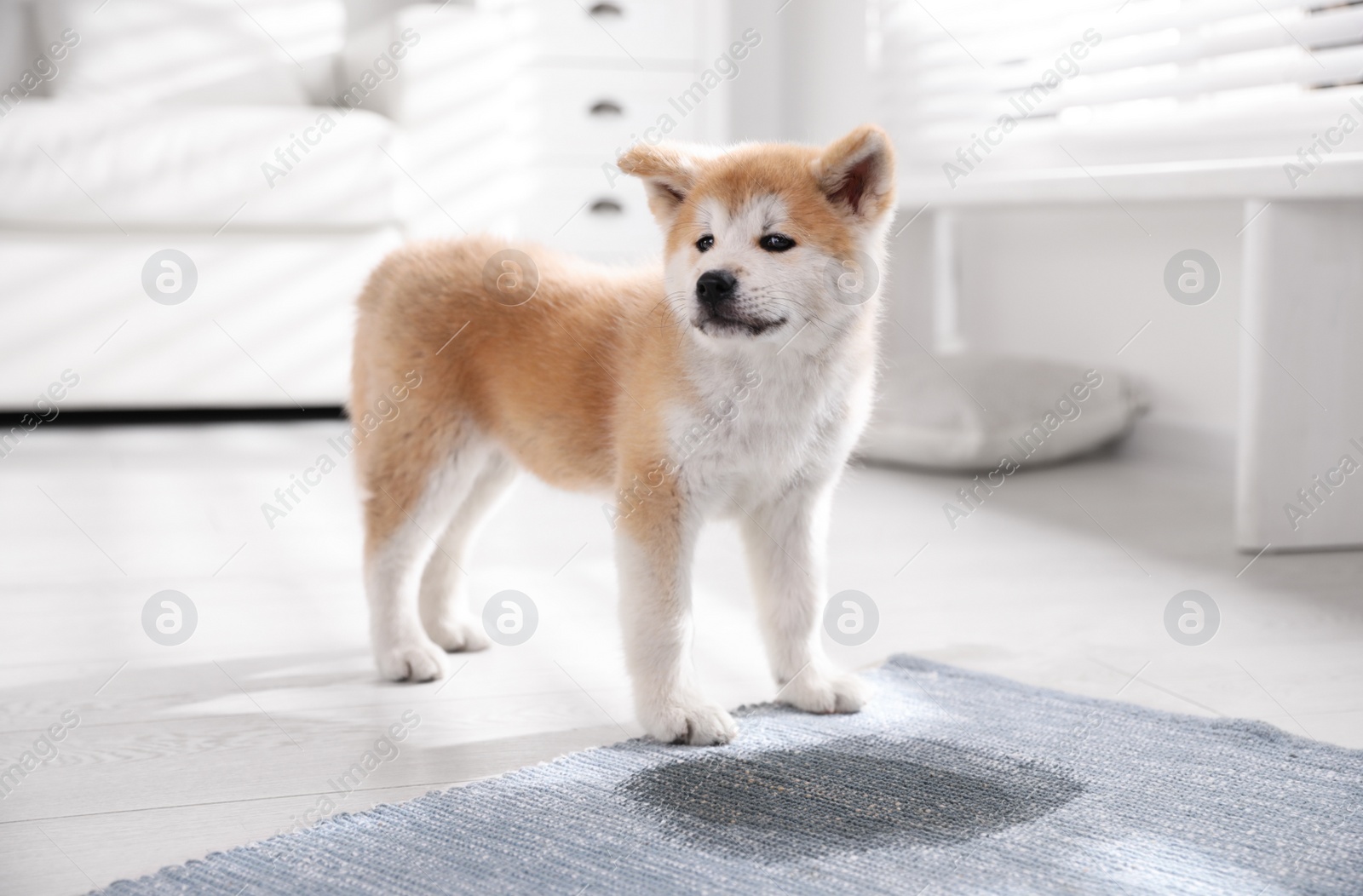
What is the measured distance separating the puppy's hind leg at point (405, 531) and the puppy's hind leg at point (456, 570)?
100 mm

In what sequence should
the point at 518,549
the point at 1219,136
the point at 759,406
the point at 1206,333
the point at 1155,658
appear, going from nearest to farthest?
the point at 759,406
the point at 1155,658
the point at 518,549
the point at 1219,136
the point at 1206,333

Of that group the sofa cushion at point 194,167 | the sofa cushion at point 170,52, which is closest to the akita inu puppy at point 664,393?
the sofa cushion at point 194,167

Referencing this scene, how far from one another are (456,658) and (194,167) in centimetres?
198

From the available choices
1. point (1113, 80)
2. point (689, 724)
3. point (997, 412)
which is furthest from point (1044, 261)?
point (689, 724)

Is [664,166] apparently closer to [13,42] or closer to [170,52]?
[170,52]

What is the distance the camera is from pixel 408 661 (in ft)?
4.93

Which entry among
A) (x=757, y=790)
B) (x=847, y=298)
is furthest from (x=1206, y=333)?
(x=757, y=790)

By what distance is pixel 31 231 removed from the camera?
3.02 meters

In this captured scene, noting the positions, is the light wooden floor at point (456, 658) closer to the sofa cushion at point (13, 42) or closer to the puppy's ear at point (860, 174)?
the puppy's ear at point (860, 174)

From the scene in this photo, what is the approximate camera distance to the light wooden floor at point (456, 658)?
1220 millimetres

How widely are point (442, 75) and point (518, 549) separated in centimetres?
168

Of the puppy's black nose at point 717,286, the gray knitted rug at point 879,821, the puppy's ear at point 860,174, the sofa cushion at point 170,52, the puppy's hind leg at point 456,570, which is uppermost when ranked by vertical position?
the sofa cushion at point 170,52

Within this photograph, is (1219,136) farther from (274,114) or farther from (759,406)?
(274,114)

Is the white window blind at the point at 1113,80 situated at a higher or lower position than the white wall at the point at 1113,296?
higher
